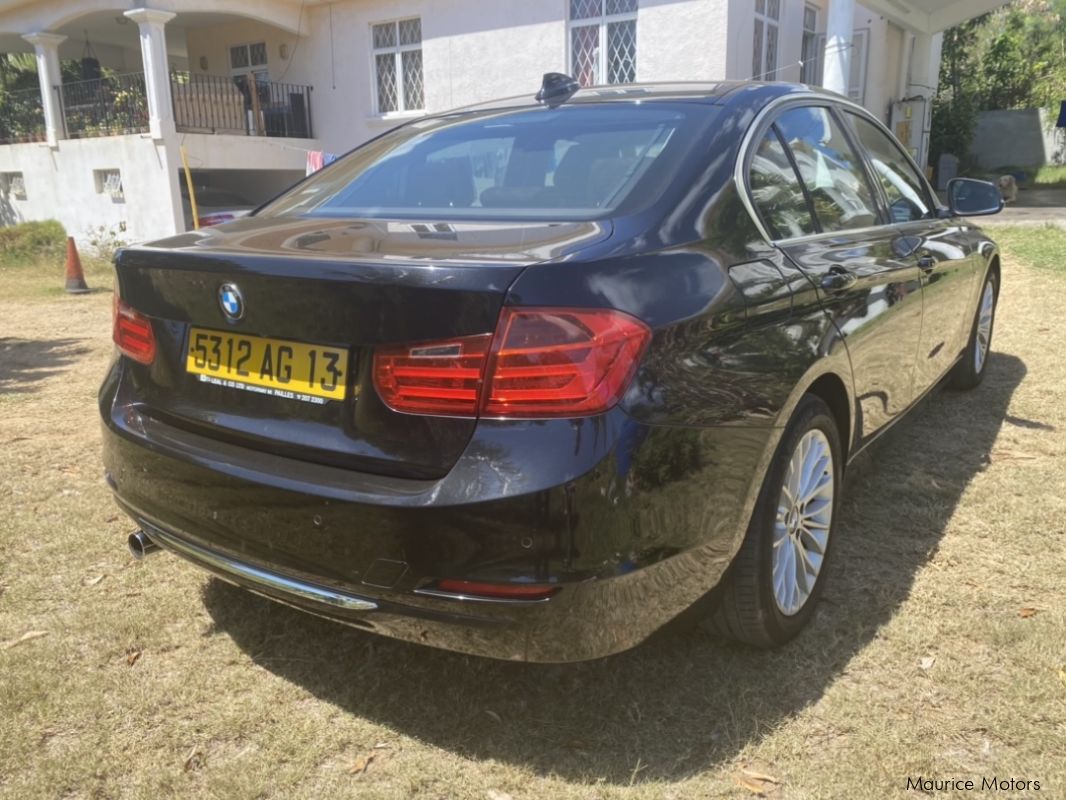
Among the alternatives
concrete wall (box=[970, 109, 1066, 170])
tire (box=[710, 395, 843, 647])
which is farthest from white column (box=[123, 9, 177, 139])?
concrete wall (box=[970, 109, 1066, 170])

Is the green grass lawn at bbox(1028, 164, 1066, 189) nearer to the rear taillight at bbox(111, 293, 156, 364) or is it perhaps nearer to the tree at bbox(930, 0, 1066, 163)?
the tree at bbox(930, 0, 1066, 163)

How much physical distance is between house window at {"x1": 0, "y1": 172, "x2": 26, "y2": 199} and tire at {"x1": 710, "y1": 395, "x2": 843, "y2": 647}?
1871 cm

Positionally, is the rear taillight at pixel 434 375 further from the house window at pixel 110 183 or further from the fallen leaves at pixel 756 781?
the house window at pixel 110 183

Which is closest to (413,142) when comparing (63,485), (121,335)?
(121,335)

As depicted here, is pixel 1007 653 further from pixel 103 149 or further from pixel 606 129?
pixel 103 149

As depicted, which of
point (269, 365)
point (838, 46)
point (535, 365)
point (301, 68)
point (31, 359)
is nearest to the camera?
point (535, 365)

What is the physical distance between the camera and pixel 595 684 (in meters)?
2.49

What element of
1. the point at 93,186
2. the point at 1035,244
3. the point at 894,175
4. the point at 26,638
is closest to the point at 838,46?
the point at 1035,244

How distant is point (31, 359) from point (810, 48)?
13592 millimetres

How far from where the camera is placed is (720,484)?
6.96 ft

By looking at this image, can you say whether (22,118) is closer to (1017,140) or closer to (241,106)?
(241,106)

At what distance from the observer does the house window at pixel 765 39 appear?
12.9m

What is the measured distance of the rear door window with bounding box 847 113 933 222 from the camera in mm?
3551

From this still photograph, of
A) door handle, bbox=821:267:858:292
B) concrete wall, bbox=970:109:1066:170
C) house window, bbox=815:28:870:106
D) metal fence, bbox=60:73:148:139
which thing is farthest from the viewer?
concrete wall, bbox=970:109:1066:170
